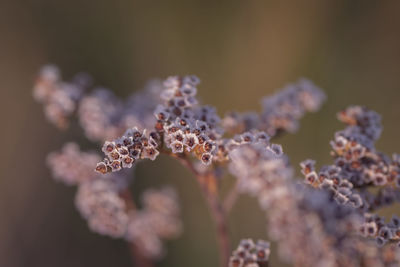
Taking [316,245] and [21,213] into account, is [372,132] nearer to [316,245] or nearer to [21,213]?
[316,245]

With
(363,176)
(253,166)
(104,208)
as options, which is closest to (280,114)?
(253,166)

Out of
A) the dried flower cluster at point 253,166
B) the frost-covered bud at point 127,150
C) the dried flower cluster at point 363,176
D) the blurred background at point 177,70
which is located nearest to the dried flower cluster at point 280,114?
the dried flower cluster at point 253,166

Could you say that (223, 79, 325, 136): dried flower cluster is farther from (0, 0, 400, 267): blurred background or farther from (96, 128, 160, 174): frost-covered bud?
(0, 0, 400, 267): blurred background

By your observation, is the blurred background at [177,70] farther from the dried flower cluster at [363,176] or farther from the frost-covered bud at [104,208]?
the dried flower cluster at [363,176]

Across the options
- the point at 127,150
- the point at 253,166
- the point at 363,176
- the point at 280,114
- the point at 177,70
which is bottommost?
the point at 127,150

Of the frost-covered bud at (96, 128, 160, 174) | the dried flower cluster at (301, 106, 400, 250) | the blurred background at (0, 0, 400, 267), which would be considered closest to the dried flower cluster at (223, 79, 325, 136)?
the dried flower cluster at (301, 106, 400, 250)

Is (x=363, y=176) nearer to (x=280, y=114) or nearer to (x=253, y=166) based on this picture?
(x=253, y=166)
